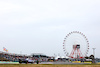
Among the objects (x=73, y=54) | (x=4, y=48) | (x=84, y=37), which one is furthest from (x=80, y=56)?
(x=4, y=48)

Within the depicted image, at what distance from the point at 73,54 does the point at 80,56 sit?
2.73 m

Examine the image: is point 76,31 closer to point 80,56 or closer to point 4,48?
point 80,56

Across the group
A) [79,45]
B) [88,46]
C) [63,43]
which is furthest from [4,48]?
[88,46]

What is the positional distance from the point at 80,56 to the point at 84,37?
9.61 meters

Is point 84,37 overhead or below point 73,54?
overhead

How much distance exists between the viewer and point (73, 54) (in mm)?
67812

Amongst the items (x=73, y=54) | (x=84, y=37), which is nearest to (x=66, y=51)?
(x=73, y=54)

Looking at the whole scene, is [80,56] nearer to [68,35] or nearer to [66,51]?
[66,51]

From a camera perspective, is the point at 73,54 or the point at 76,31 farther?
the point at 76,31

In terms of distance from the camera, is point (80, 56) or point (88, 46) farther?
point (88, 46)

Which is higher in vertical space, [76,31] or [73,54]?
[76,31]

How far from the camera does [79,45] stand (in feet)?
223

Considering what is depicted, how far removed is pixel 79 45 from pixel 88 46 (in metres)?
8.69

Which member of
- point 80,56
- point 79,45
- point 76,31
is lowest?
point 80,56
